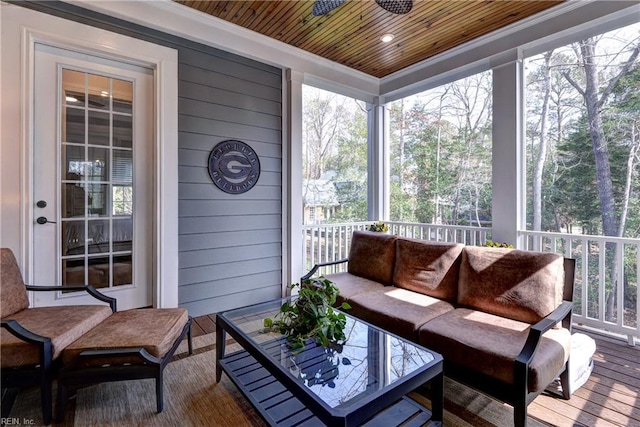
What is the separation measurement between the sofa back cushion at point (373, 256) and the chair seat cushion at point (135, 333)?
69.8 inches

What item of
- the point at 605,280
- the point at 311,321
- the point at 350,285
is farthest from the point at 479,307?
the point at 605,280

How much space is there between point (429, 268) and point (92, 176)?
3.16 metres

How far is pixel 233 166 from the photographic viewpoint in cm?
343

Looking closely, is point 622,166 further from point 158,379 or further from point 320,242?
point 158,379

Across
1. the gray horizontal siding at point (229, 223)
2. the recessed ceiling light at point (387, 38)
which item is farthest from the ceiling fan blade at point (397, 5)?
the gray horizontal siding at point (229, 223)

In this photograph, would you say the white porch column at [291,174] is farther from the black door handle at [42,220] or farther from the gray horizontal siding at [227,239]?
the black door handle at [42,220]

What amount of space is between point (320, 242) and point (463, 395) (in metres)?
2.55

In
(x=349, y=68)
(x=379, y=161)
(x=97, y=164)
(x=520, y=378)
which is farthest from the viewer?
(x=379, y=161)

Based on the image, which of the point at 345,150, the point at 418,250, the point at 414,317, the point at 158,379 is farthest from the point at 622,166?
the point at 158,379

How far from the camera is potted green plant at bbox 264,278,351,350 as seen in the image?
1.84 meters

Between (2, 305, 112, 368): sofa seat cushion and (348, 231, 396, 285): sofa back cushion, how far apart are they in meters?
2.26

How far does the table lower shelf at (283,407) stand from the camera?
5.21 feet

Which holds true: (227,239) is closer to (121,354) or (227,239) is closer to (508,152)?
(121,354)

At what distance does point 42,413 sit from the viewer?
1.74 metres
